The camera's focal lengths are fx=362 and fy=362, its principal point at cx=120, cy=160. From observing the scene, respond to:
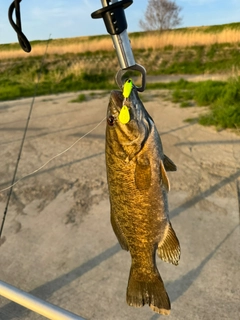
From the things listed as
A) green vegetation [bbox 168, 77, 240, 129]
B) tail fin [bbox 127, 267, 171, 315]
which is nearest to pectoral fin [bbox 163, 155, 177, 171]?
tail fin [bbox 127, 267, 171, 315]

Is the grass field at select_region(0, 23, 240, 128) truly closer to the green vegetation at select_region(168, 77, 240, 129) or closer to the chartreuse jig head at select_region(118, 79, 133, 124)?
the green vegetation at select_region(168, 77, 240, 129)

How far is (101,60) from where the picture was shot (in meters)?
16.2

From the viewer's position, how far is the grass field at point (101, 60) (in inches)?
465

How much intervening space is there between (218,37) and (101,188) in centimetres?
1561

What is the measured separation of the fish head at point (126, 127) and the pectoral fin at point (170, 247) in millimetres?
284

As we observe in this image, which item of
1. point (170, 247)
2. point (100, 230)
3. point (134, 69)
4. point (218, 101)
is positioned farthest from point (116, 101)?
point (218, 101)

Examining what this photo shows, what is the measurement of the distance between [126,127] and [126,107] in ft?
0.24

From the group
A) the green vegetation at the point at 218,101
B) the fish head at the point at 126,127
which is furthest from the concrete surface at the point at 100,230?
the fish head at the point at 126,127

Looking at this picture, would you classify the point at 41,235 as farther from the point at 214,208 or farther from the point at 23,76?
the point at 23,76

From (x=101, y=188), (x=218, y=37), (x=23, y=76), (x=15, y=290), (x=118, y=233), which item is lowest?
(x=218, y=37)

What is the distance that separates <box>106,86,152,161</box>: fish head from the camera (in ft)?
3.57

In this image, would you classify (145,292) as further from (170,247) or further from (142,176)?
(142,176)

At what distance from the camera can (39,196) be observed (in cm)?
446

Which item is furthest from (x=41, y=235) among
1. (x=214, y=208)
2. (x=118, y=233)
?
(x=118, y=233)
